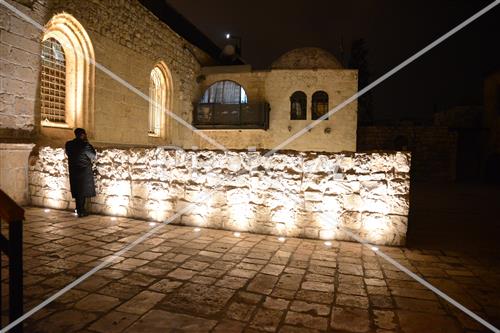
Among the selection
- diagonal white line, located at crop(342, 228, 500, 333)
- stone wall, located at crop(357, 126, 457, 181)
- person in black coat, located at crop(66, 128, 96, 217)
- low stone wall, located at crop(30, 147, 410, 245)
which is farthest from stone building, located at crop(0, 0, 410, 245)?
stone wall, located at crop(357, 126, 457, 181)

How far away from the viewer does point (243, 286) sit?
2.92 meters

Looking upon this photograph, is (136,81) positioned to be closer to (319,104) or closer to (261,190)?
(261,190)

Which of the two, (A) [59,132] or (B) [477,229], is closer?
(B) [477,229]

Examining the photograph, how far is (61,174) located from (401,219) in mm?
6227

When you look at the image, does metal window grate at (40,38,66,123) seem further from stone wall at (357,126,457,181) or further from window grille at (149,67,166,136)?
stone wall at (357,126,457,181)

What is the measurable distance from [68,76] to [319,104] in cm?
1195

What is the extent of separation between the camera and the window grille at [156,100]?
1315 centimetres

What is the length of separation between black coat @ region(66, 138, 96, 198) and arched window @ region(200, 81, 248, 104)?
11497 millimetres

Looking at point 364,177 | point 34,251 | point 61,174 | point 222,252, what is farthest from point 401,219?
point 61,174

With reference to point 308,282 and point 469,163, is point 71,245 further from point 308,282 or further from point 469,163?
point 469,163

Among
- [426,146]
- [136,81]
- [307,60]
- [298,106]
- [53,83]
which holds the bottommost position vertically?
[426,146]

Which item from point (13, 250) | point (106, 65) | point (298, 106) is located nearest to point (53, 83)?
point (106, 65)

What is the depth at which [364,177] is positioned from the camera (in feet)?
14.6

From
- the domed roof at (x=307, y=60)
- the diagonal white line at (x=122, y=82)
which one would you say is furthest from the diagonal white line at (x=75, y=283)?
the domed roof at (x=307, y=60)
